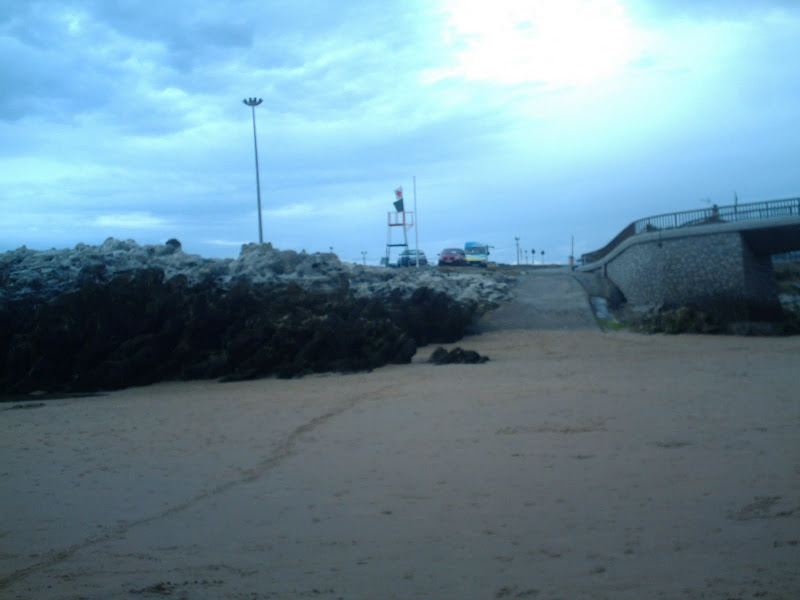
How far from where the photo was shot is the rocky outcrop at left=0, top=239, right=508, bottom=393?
17156 millimetres

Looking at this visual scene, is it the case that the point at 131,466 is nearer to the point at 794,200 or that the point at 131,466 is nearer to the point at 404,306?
the point at 404,306

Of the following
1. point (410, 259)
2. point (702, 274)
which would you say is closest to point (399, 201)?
point (410, 259)

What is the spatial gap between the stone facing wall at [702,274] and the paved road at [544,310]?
2458 millimetres

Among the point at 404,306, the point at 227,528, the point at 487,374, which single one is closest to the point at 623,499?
the point at 227,528

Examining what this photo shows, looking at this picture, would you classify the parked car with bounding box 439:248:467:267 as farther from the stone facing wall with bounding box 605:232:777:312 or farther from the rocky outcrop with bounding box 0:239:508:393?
the rocky outcrop with bounding box 0:239:508:393

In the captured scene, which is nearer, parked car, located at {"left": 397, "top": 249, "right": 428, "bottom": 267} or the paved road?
the paved road

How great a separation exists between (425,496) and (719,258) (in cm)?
2017

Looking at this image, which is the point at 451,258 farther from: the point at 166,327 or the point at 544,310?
the point at 166,327

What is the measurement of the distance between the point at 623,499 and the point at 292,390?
31.6 feet

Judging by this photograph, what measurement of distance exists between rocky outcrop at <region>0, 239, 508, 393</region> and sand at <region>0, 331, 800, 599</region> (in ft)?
15.0

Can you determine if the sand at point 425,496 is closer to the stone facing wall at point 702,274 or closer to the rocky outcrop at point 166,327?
the rocky outcrop at point 166,327

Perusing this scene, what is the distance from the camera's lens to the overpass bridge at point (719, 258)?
73.9 ft

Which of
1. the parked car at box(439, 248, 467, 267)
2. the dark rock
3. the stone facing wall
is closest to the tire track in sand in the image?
the dark rock

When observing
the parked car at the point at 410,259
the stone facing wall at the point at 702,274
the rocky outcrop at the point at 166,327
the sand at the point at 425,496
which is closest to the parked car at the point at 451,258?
the parked car at the point at 410,259
